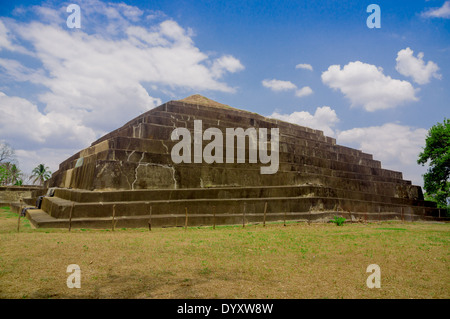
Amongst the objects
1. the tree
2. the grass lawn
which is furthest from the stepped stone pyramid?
the tree

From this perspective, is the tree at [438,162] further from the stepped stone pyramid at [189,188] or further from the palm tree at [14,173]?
the palm tree at [14,173]

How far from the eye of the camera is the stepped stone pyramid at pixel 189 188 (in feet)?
34.8

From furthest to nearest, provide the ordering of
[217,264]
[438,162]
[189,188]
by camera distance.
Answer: [438,162] → [189,188] → [217,264]

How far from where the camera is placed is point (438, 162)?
22.7m

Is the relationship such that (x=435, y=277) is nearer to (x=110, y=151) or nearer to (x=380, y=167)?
(x=110, y=151)

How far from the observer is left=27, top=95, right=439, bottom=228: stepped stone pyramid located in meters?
10.6

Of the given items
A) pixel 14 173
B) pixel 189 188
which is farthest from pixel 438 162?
pixel 14 173

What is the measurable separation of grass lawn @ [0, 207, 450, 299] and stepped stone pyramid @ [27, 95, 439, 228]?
5.26ft

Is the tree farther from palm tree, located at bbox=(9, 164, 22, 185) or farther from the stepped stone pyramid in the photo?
palm tree, located at bbox=(9, 164, 22, 185)

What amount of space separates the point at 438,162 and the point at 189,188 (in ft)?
67.2

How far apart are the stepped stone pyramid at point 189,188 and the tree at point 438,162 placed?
224 inches

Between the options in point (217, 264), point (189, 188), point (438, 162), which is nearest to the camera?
point (217, 264)

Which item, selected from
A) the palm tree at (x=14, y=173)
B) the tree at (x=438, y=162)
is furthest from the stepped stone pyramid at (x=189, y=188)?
the palm tree at (x=14, y=173)

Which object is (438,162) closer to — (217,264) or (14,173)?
(217,264)
